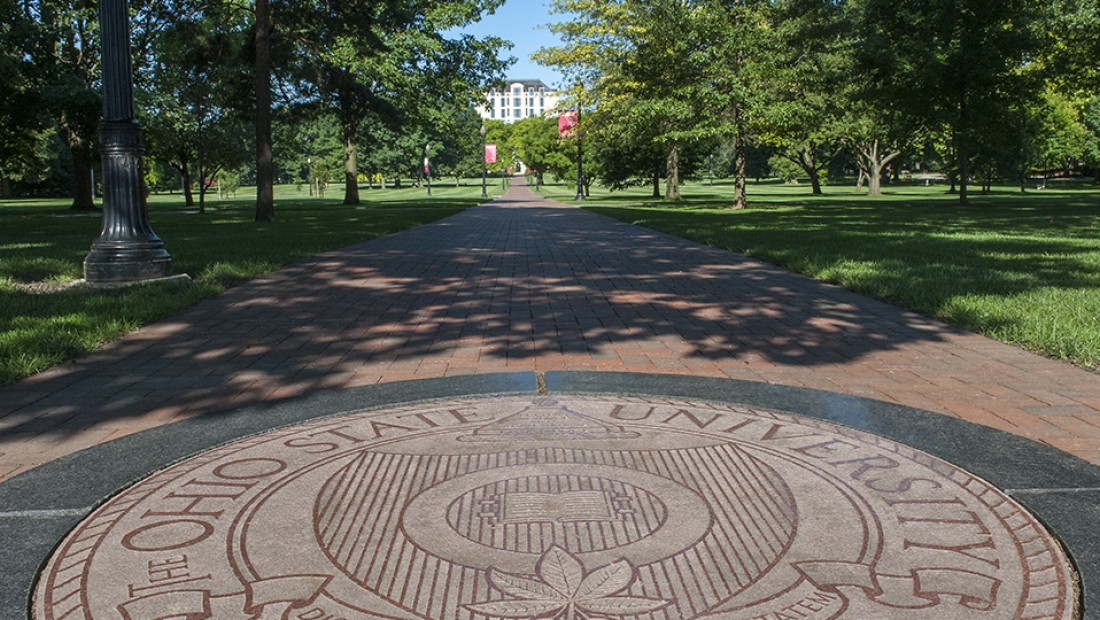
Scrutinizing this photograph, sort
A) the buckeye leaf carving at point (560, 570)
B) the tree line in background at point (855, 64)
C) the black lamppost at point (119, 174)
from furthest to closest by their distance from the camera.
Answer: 1. the tree line in background at point (855, 64)
2. the black lamppost at point (119, 174)
3. the buckeye leaf carving at point (560, 570)

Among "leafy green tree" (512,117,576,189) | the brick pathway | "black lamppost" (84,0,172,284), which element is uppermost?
"leafy green tree" (512,117,576,189)

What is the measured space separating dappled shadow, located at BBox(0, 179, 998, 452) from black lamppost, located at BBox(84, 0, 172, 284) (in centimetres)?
121

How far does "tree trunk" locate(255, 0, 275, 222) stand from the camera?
22.2 m

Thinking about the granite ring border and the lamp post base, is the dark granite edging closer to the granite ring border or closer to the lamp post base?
the granite ring border

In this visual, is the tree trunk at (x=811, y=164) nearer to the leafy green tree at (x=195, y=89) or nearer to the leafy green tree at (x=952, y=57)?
the leafy green tree at (x=952, y=57)

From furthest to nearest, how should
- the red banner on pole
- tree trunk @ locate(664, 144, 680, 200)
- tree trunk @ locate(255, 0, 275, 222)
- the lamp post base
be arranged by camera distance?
the red banner on pole
tree trunk @ locate(664, 144, 680, 200)
tree trunk @ locate(255, 0, 275, 222)
the lamp post base

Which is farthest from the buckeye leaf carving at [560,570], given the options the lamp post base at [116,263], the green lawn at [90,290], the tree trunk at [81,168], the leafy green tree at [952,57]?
the tree trunk at [81,168]

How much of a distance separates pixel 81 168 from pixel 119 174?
2719cm

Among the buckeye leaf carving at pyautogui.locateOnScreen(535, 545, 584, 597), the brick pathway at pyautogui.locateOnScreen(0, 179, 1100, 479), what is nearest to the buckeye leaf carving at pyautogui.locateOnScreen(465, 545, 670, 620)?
the buckeye leaf carving at pyautogui.locateOnScreen(535, 545, 584, 597)

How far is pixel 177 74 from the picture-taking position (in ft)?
89.8

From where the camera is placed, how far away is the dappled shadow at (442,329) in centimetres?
472

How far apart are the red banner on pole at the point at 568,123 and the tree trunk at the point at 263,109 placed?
21589 mm

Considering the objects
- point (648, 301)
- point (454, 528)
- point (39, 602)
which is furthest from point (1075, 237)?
point (39, 602)

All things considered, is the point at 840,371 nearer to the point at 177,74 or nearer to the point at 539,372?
the point at 539,372
